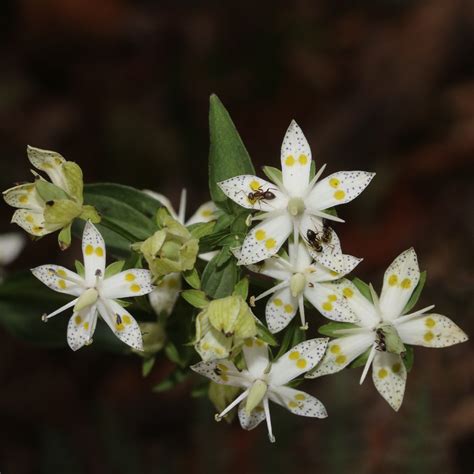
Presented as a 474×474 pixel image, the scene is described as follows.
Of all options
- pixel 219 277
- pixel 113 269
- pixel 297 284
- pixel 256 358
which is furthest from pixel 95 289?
pixel 297 284

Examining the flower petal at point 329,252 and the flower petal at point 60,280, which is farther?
the flower petal at point 60,280

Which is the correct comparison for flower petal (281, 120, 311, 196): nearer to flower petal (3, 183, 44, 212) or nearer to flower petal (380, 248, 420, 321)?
flower petal (380, 248, 420, 321)

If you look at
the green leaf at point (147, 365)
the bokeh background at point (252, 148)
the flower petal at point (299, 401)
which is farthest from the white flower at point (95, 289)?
the bokeh background at point (252, 148)

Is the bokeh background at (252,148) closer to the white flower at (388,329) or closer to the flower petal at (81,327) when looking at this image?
the white flower at (388,329)

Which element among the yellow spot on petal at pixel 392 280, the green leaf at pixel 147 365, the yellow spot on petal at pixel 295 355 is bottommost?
the yellow spot on petal at pixel 295 355

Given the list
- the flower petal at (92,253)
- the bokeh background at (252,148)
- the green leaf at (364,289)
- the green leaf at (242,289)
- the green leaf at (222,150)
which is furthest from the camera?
the bokeh background at (252,148)

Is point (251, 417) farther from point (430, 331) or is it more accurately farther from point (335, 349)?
point (430, 331)
